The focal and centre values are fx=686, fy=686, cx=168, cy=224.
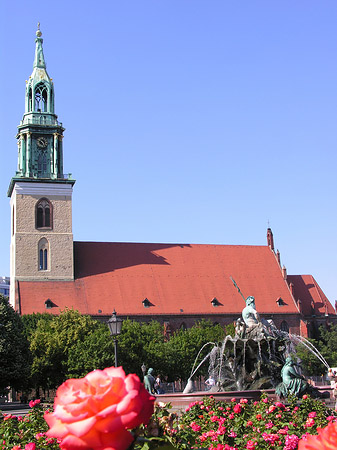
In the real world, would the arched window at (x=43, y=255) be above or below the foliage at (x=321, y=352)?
above

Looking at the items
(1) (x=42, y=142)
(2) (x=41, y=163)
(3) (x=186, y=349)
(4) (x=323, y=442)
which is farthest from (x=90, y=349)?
(4) (x=323, y=442)

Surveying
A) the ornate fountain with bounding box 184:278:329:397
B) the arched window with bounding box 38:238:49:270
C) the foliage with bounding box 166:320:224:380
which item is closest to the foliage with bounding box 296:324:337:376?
the foliage with bounding box 166:320:224:380

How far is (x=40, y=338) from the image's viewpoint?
179ft

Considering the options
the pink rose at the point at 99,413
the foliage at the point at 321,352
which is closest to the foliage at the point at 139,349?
the foliage at the point at 321,352

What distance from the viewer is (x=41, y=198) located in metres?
65.8

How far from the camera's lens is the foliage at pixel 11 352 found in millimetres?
48188

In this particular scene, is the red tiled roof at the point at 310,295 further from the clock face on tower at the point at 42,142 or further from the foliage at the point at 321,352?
the clock face on tower at the point at 42,142

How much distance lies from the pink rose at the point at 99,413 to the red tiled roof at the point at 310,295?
70.4 meters

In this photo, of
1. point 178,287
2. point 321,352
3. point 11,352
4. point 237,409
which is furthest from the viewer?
point 178,287

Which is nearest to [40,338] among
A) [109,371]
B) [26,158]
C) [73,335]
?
[73,335]

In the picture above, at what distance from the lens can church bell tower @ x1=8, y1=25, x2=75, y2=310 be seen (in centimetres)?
6431

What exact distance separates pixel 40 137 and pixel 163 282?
731 inches

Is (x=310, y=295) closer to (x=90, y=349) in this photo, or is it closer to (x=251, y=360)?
(x=90, y=349)

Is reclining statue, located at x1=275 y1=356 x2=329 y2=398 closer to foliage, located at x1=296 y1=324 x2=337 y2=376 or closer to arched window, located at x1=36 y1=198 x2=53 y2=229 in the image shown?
foliage, located at x1=296 y1=324 x2=337 y2=376
